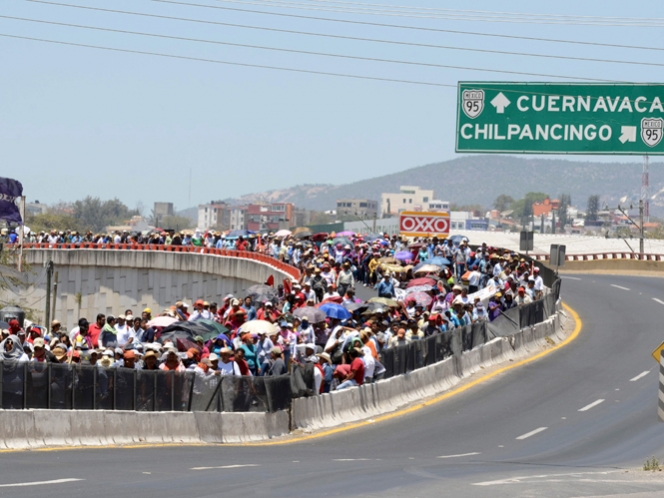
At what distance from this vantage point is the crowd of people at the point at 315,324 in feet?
63.4

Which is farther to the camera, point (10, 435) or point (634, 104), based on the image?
point (634, 104)

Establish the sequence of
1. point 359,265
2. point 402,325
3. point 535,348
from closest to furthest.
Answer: point 402,325 → point 535,348 → point 359,265

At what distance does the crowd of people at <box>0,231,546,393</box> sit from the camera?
1933 cm

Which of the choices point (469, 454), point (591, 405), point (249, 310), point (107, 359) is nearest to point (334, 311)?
point (249, 310)

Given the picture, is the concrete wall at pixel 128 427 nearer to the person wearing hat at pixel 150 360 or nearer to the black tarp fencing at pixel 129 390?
the black tarp fencing at pixel 129 390

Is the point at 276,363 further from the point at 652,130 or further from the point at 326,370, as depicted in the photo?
the point at 652,130

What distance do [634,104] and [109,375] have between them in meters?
10.1

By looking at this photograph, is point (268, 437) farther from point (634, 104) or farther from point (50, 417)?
point (634, 104)

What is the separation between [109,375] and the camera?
57.0ft

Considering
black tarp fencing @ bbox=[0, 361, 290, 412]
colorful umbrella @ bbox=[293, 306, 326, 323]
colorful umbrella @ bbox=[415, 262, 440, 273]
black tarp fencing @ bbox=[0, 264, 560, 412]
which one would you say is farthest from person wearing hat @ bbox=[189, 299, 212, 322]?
colorful umbrella @ bbox=[415, 262, 440, 273]

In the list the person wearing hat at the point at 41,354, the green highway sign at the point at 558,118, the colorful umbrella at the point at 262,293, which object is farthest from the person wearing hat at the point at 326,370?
the colorful umbrella at the point at 262,293

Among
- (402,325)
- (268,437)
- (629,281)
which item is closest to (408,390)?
(402,325)

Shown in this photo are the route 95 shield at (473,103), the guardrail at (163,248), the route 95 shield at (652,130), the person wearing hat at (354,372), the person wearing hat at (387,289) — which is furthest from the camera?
the guardrail at (163,248)

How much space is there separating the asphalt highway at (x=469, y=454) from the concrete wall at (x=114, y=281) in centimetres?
3246
